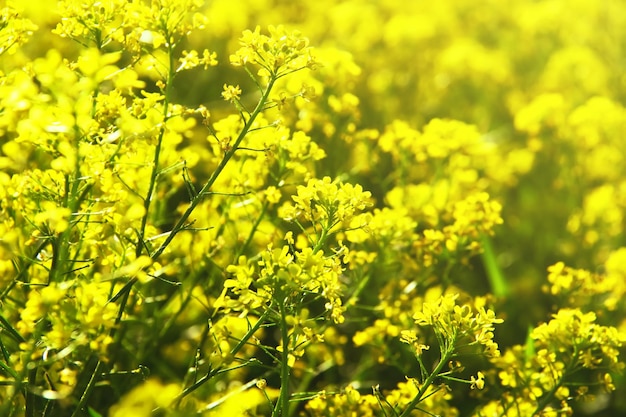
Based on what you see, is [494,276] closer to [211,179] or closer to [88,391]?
[211,179]

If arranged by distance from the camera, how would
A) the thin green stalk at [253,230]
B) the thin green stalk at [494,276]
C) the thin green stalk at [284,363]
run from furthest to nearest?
the thin green stalk at [494,276], the thin green stalk at [253,230], the thin green stalk at [284,363]

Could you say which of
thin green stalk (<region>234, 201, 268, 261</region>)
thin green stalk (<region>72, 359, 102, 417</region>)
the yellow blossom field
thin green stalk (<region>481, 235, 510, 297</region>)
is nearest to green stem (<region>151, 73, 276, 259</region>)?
the yellow blossom field

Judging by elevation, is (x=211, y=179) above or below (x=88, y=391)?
above

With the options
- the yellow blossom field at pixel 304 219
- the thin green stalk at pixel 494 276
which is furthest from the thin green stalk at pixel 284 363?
the thin green stalk at pixel 494 276

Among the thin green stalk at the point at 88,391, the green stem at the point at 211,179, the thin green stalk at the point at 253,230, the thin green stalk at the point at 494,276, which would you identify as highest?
Answer: the green stem at the point at 211,179

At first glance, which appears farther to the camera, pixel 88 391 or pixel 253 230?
pixel 253 230

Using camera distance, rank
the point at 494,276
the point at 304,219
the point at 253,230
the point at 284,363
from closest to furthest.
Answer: the point at 284,363
the point at 304,219
the point at 253,230
the point at 494,276

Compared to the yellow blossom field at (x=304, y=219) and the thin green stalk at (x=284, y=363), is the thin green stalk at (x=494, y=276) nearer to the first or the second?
the yellow blossom field at (x=304, y=219)

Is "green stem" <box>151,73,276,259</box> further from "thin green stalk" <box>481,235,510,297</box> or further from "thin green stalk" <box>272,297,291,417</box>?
"thin green stalk" <box>481,235,510,297</box>

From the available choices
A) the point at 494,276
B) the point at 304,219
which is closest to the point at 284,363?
the point at 304,219
